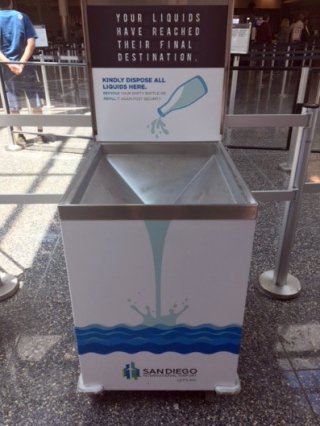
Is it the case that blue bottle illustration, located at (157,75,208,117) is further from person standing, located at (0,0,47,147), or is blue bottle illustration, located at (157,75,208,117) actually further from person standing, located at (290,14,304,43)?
person standing, located at (290,14,304,43)

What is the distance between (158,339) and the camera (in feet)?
4.60

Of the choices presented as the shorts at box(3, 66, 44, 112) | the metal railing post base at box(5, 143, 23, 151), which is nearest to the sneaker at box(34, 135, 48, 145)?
the metal railing post base at box(5, 143, 23, 151)

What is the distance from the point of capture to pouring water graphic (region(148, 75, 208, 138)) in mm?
1613

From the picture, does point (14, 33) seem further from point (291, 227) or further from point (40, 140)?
point (291, 227)

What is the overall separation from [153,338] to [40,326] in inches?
32.3

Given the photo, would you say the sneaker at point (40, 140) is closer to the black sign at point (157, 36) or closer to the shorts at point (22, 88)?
the shorts at point (22, 88)

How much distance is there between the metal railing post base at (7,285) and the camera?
7.07 ft

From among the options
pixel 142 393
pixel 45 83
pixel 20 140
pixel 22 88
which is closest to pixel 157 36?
pixel 142 393

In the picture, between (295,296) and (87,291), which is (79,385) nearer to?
(87,291)

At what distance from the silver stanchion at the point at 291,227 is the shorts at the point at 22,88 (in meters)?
3.47

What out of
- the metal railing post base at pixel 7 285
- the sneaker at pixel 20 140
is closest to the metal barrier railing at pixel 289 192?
the metal railing post base at pixel 7 285

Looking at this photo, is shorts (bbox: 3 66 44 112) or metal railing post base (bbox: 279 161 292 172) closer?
metal railing post base (bbox: 279 161 292 172)

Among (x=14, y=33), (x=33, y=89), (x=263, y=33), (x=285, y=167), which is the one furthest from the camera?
(x=263, y=33)

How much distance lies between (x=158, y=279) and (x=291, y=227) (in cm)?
102
